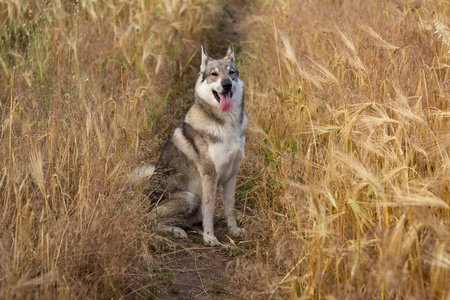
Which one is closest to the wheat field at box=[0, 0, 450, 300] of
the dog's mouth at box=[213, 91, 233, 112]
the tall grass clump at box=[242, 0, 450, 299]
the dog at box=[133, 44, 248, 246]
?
the tall grass clump at box=[242, 0, 450, 299]

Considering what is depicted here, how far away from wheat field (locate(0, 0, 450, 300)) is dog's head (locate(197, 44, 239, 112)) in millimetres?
391

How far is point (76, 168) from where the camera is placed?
3910 millimetres

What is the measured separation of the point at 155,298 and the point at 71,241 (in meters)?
0.72

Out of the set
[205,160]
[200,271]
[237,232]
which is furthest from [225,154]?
[200,271]

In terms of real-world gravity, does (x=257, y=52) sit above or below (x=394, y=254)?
below

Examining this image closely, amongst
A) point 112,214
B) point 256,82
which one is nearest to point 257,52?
point 256,82

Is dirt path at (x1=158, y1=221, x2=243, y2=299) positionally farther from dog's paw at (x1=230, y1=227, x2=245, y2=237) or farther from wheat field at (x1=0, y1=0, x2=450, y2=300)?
dog's paw at (x1=230, y1=227, x2=245, y2=237)

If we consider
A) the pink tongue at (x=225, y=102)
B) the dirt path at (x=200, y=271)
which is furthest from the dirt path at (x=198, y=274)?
the pink tongue at (x=225, y=102)

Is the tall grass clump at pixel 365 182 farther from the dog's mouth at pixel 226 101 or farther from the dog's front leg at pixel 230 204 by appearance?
the dog's mouth at pixel 226 101

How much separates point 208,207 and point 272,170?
0.71 m

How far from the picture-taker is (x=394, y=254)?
2354mm

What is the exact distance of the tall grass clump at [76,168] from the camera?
116 inches

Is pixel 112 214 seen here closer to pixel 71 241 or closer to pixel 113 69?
pixel 71 241

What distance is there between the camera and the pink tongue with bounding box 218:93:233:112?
460 cm
